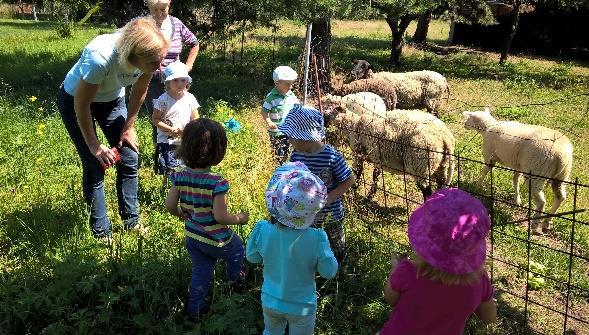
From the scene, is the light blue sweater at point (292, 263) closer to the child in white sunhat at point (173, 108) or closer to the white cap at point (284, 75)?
the child in white sunhat at point (173, 108)

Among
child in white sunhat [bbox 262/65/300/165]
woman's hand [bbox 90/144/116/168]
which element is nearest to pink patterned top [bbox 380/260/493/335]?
woman's hand [bbox 90/144/116/168]

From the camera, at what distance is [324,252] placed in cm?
250

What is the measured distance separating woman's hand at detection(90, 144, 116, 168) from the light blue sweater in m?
1.66

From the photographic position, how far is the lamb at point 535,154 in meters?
5.41

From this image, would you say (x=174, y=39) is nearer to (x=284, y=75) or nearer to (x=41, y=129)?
(x=284, y=75)

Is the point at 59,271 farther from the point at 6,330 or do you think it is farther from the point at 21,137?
the point at 21,137

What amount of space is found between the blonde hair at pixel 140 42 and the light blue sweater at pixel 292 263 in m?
1.50

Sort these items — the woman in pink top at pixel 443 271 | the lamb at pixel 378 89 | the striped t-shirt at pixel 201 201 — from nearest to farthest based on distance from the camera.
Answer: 1. the woman in pink top at pixel 443 271
2. the striped t-shirt at pixel 201 201
3. the lamb at pixel 378 89

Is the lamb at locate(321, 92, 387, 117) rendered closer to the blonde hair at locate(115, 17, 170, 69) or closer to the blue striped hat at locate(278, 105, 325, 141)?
the blue striped hat at locate(278, 105, 325, 141)

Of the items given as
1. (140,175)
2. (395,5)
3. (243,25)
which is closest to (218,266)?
(140,175)

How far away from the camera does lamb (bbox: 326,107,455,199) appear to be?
5410mm

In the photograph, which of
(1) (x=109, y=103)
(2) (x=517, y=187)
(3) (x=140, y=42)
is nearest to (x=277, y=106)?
(1) (x=109, y=103)

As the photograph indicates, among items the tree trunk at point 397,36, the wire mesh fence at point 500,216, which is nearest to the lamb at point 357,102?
the wire mesh fence at point 500,216

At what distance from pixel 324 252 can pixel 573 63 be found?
2101 cm
